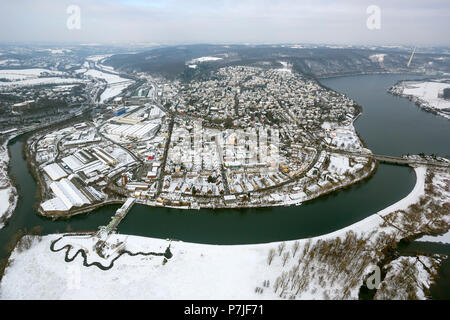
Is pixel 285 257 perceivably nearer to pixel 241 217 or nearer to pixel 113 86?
pixel 241 217

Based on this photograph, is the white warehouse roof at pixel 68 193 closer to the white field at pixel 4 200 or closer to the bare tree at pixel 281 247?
the white field at pixel 4 200

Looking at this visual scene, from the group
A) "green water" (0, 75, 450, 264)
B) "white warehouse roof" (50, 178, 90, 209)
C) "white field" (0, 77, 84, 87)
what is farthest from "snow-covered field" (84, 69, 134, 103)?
"white warehouse roof" (50, 178, 90, 209)

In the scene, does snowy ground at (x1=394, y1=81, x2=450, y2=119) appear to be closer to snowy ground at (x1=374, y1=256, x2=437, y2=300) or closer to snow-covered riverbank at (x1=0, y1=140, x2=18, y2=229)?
snowy ground at (x1=374, y1=256, x2=437, y2=300)

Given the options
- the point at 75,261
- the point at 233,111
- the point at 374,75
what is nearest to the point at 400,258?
the point at 75,261

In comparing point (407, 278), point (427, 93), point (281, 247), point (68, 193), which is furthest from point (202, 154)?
point (427, 93)

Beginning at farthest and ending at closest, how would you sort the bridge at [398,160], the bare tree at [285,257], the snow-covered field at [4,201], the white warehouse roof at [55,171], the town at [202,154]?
the bridge at [398,160] < the white warehouse roof at [55,171] < the town at [202,154] < the snow-covered field at [4,201] < the bare tree at [285,257]

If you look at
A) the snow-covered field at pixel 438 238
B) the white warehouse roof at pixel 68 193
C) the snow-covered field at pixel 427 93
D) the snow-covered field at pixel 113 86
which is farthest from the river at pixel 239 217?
the snow-covered field at pixel 427 93
